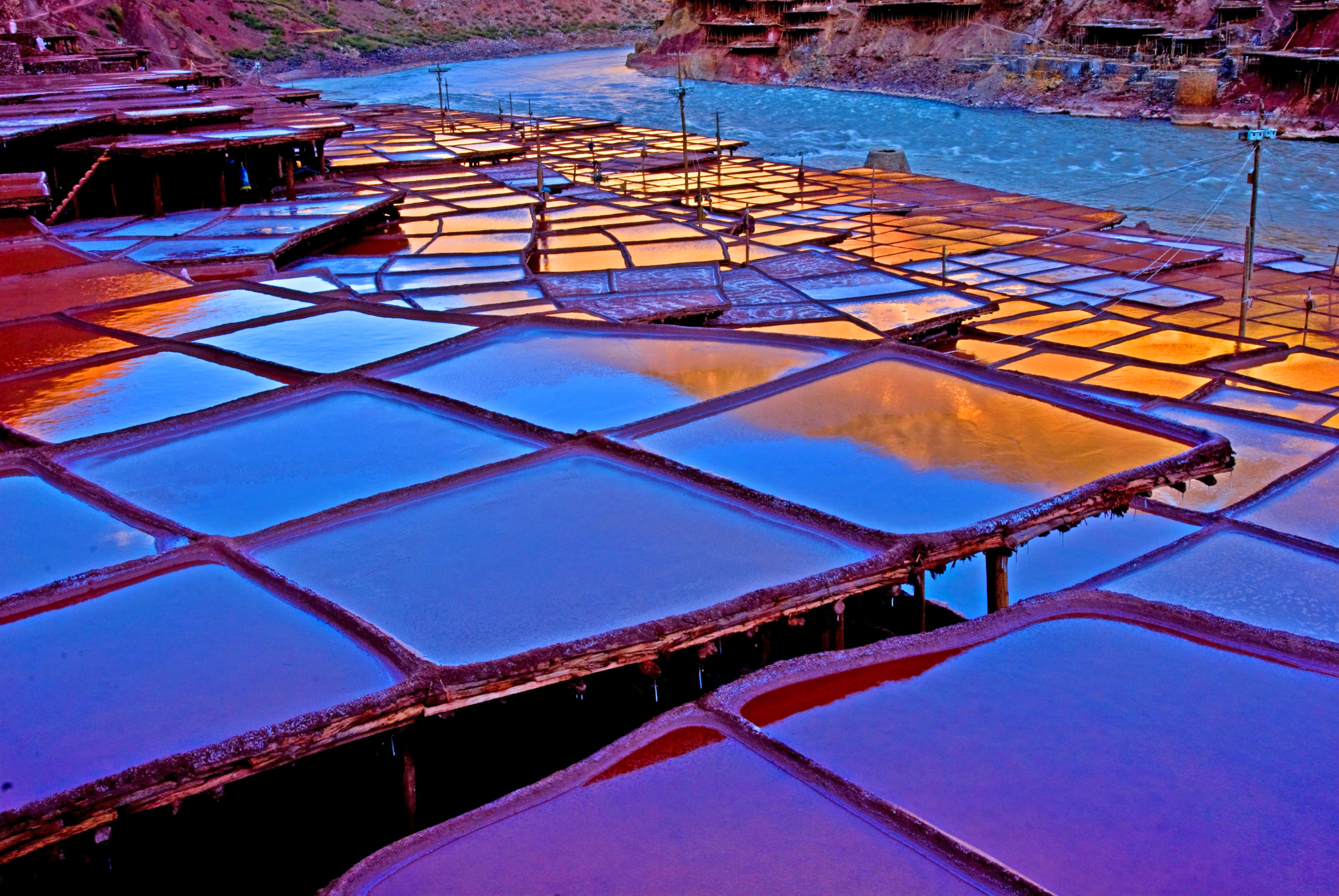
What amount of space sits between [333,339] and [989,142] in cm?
A: 4450

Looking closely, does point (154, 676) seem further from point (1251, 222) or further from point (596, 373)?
point (1251, 222)

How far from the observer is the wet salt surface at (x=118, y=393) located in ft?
14.3

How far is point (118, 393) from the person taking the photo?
4762mm

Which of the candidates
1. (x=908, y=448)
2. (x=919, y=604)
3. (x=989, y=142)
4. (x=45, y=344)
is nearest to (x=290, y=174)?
(x=45, y=344)

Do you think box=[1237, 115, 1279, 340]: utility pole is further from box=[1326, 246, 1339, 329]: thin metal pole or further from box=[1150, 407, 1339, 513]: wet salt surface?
box=[1150, 407, 1339, 513]: wet salt surface

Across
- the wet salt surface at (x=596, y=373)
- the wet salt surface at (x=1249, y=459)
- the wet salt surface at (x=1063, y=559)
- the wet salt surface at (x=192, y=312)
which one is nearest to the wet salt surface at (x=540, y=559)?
the wet salt surface at (x=596, y=373)

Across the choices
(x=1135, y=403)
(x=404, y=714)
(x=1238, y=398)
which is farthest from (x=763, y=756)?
(x=1238, y=398)

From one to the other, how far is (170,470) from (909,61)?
2600 inches

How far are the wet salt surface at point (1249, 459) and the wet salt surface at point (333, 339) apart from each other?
4502 mm

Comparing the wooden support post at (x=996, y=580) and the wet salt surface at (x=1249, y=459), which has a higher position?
the wooden support post at (x=996, y=580)

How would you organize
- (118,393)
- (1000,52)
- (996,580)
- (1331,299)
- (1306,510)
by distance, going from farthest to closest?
(1000,52), (1331,299), (1306,510), (118,393), (996,580)

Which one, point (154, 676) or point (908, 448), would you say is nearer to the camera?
point (154, 676)

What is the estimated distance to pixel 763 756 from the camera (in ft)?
7.37

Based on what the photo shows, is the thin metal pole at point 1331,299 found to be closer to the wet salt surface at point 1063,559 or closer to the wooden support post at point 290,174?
the wet salt surface at point 1063,559
